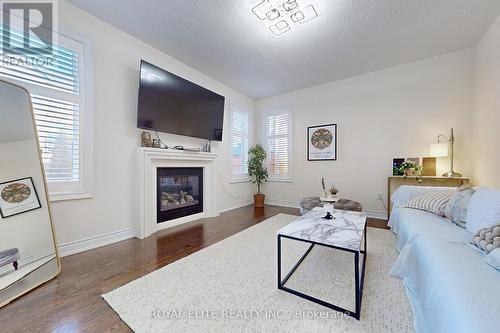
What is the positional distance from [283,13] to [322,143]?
2.60m

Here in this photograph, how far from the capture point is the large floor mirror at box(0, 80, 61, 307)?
5.19 ft

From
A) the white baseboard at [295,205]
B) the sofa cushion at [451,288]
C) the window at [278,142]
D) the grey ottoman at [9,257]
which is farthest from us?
the window at [278,142]

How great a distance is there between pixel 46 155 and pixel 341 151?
4.35 meters

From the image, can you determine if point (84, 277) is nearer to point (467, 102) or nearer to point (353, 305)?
point (353, 305)

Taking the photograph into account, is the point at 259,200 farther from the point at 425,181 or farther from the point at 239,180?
the point at 425,181

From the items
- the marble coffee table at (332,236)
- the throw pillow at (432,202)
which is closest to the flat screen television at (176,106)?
the marble coffee table at (332,236)

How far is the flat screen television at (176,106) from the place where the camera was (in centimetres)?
264

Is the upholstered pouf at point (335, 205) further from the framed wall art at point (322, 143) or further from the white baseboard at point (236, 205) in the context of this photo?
the white baseboard at point (236, 205)

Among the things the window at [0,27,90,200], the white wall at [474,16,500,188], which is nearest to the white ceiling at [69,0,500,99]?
the white wall at [474,16,500,188]

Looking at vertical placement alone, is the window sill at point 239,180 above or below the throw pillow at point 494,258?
above

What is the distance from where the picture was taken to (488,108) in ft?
8.18

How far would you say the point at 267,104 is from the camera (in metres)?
Answer: 4.98

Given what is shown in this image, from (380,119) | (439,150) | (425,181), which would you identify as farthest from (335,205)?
(380,119)

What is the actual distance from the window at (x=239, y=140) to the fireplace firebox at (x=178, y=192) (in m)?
1.07
